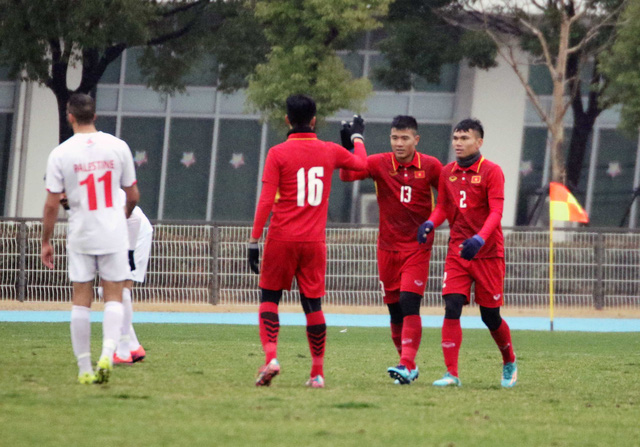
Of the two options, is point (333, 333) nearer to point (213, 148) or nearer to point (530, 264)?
point (530, 264)

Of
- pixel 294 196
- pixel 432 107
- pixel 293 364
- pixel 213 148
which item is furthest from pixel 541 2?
pixel 294 196

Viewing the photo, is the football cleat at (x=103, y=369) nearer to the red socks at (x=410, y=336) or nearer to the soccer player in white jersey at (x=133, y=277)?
the soccer player in white jersey at (x=133, y=277)

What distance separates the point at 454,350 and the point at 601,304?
1252cm

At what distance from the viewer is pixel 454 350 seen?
27.0ft

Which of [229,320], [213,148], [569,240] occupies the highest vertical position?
[213,148]

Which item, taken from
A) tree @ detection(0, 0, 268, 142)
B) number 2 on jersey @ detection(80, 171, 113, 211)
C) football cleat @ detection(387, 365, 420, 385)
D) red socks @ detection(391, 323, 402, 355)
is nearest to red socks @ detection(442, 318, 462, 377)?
football cleat @ detection(387, 365, 420, 385)

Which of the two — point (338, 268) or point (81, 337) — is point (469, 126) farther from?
point (338, 268)

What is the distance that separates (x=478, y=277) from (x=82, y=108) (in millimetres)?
3106

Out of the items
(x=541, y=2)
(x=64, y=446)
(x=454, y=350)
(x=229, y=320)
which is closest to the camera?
(x=64, y=446)

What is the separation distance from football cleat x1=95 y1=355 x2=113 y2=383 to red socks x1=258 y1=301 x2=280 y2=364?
108cm

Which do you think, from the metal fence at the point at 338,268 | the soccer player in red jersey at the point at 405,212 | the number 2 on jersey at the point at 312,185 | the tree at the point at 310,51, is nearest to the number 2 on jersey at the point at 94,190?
the number 2 on jersey at the point at 312,185

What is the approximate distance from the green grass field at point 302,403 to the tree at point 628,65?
1127 centimetres

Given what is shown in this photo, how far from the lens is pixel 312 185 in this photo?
7.55m

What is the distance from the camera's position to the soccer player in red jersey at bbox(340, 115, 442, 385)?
8367 mm
